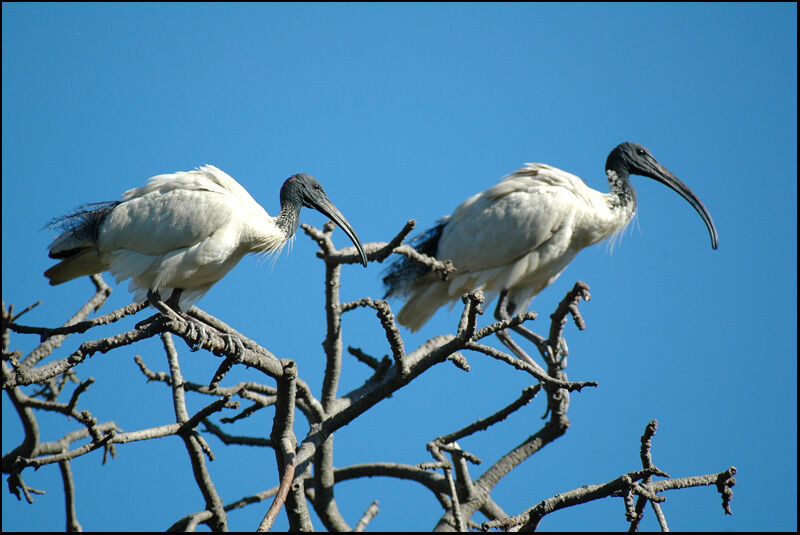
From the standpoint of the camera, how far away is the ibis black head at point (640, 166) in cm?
835

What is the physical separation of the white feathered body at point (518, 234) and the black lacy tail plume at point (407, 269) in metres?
0.07

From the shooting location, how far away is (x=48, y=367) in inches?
158

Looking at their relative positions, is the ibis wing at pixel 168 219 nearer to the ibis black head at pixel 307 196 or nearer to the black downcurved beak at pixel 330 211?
the ibis black head at pixel 307 196

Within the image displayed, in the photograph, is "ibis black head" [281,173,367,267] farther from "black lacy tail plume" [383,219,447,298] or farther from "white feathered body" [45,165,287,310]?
"black lacy tail plume" [383,219,447,298]

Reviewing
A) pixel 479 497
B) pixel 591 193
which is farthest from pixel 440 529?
pixel 591 193

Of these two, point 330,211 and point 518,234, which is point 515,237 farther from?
point 330,211

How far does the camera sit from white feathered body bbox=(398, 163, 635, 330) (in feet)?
24.1

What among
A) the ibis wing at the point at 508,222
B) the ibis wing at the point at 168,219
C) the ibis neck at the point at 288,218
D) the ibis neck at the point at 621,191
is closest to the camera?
the ibis wing at the point at 168,219

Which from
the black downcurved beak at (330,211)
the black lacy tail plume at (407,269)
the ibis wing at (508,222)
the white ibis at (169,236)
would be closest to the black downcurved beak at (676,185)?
the ibis wing at (508,222)

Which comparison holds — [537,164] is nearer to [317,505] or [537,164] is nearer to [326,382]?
[326,382]

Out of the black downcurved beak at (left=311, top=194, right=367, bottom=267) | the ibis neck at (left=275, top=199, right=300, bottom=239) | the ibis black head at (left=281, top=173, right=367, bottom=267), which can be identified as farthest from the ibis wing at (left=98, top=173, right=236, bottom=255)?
the black downcurved beak at (left=311, top=194, right=367, bottom=267)

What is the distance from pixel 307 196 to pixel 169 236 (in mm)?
1205

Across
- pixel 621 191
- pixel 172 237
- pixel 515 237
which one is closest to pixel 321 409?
pixel 172 237

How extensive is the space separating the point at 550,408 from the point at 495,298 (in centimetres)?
158
